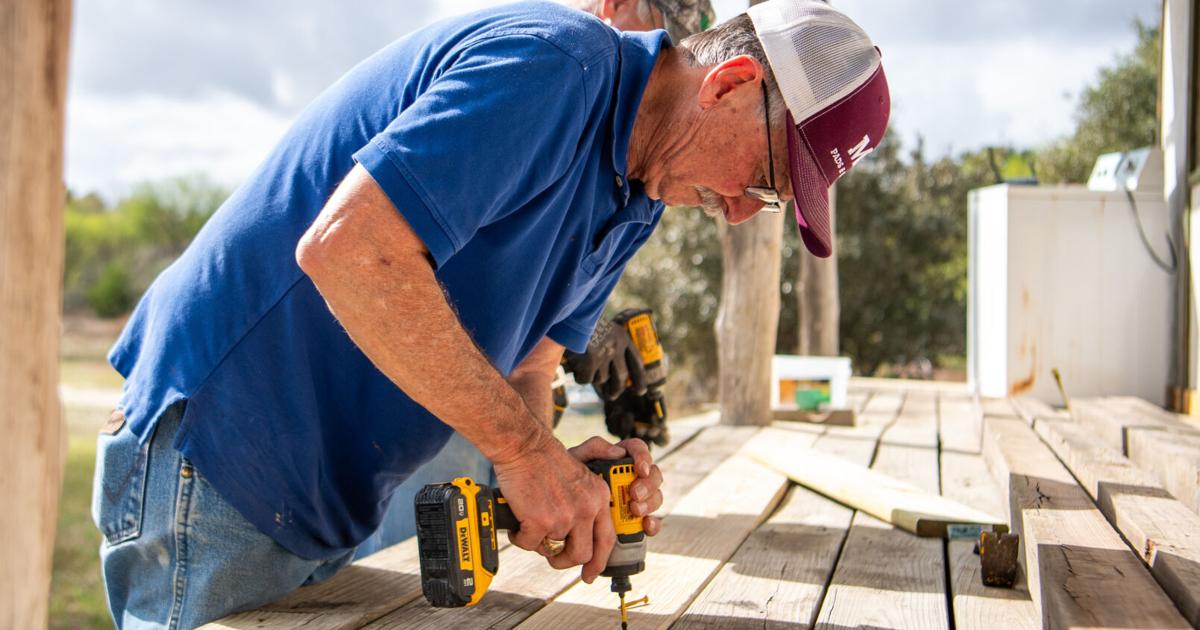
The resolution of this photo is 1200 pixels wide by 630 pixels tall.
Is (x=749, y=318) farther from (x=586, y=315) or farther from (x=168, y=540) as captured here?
(x=168, y=540)

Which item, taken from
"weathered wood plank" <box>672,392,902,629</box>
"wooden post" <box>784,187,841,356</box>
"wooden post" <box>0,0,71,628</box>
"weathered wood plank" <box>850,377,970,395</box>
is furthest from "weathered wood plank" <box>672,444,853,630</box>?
"wooden post" <box>784,187,841,356</box>

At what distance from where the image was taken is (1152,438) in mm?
3340

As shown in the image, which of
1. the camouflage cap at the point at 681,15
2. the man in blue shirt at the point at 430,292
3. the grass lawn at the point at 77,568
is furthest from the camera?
the grass lawn at the point at 77,568

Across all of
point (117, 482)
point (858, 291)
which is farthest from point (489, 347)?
point (858, 291)

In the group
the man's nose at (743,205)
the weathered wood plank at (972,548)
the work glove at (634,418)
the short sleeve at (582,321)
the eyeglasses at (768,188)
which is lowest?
the weathered wood plank at (972,548)

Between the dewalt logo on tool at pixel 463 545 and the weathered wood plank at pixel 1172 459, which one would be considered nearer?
the dewalt logo on tool at pixel 463 545

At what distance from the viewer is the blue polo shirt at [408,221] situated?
5.14 ft

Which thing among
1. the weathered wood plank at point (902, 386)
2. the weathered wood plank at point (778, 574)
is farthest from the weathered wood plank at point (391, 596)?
the weathered wood plank at point (902, 386)

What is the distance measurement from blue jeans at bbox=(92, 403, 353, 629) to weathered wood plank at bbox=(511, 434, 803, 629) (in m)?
0.57

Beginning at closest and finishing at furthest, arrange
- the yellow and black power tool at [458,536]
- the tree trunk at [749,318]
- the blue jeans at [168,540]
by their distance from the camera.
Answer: the yellow and black power tool at [458,536], the blue jeans at [168,540], the tree trunk at [749,318]

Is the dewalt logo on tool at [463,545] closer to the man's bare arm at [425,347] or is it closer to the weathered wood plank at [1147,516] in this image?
the man's bare arm at [425,347]

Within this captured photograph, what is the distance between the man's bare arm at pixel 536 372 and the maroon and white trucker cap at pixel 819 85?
0.74 meters

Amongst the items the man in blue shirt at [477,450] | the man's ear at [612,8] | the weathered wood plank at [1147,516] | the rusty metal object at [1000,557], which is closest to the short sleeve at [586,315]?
the man in blue shirt at [477,450]

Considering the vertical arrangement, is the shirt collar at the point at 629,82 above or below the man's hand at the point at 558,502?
above
